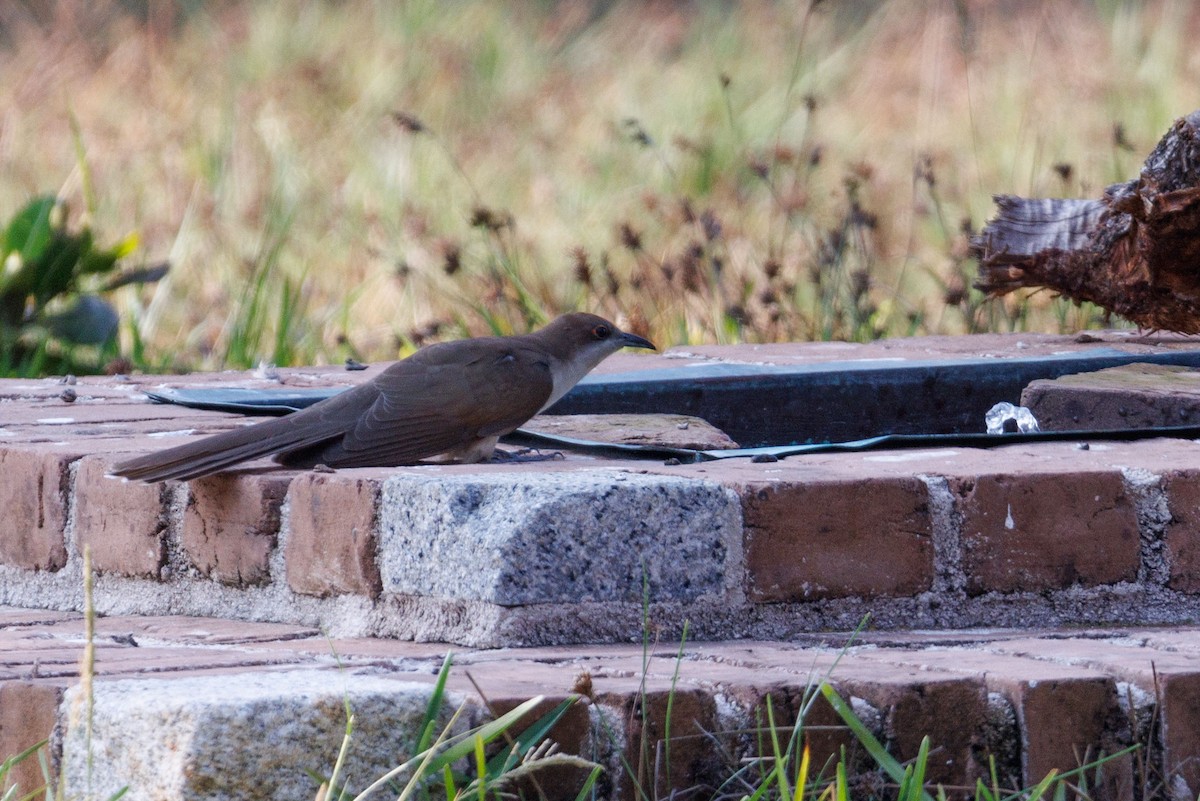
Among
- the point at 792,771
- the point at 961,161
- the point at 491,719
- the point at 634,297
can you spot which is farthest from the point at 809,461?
the point at 961,161

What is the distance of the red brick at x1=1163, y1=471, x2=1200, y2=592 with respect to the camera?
227 centimetres

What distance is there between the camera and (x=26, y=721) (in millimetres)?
1874

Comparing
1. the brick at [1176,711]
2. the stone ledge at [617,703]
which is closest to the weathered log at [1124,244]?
the stone ledge at [617,703]

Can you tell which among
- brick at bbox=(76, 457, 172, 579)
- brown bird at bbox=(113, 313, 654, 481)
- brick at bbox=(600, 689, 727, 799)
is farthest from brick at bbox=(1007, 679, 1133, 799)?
brick at bbox=(76, 457, 172, 579)

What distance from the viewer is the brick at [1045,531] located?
225 cm

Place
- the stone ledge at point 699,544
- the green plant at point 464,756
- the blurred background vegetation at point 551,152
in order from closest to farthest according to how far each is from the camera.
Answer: the green plant at point 464,756
the stone ledge at point 699,544
the blurred background vegetation at point 551,152

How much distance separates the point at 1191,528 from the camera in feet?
7.48

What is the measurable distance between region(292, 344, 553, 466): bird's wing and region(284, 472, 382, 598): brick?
0.89ft

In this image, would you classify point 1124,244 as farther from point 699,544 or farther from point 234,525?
point 234,525

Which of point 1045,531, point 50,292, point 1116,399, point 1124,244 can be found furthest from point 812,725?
point 50,292

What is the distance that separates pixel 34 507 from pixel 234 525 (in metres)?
0.45

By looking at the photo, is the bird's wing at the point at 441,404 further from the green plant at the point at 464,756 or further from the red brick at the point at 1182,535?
the red brick at the point at 1182,535

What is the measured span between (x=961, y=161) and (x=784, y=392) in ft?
18.8

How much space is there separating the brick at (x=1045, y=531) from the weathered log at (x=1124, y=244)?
99 cm
